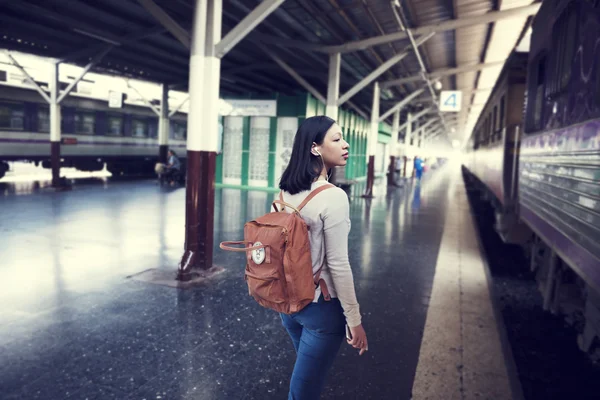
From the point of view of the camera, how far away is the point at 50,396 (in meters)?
2.66

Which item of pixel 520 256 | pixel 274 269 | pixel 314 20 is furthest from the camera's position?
pixel 314 20

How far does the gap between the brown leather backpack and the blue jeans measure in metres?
0.08

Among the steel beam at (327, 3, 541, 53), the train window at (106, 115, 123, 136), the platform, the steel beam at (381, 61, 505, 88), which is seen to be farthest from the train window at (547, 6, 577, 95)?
the train window at (106, 115, 123, 136)

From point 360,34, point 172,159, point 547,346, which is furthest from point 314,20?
point 172,159

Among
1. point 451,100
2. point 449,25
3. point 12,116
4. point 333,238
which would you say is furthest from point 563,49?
point 12,116

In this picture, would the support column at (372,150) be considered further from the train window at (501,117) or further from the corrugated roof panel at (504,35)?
the train window at (501,117)

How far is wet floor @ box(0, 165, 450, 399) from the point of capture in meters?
2.89

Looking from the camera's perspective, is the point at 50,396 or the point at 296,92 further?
the point at 296,92

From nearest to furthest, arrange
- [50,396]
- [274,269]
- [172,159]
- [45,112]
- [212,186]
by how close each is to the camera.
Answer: [274,269] < [50,396] < [212,186] < [45,112] < [172,159]

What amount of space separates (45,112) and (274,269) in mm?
18100

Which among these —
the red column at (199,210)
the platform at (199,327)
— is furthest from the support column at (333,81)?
the red column at (199,210)

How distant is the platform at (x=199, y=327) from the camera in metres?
2.92

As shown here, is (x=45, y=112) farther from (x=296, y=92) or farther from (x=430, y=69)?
(x=430, y=69)

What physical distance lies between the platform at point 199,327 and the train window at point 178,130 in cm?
1670
